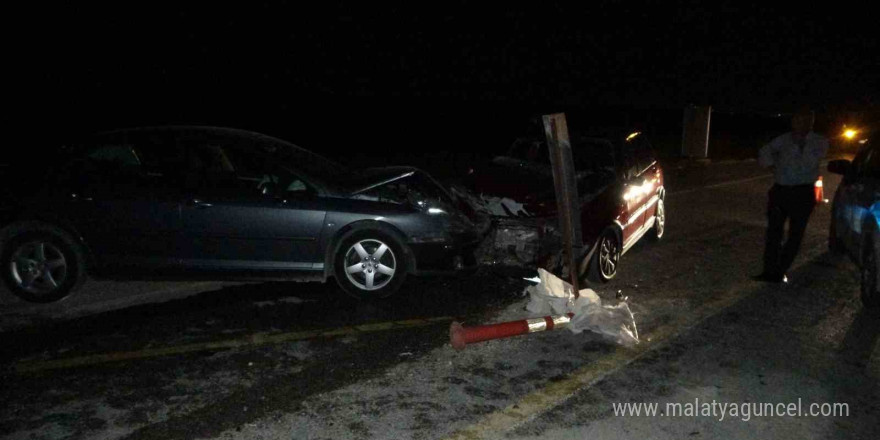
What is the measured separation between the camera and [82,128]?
14188mm

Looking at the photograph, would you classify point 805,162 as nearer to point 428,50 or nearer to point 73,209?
point 73,209

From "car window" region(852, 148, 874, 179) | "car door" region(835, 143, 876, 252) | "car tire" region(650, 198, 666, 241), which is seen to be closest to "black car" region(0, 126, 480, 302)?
"car tire" region(650, 198, 666, 241)

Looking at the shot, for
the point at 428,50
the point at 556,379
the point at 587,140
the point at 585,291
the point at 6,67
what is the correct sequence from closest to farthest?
the point at 556,379 → the point at 585,291 → the point at 587,140 → the point at 6,67 → the point at 428,50

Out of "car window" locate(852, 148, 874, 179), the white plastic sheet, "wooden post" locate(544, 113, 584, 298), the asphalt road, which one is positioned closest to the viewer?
the asphalt road

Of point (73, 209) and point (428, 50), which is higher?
point (428, 50)

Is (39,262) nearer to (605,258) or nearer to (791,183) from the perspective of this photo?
(605,258)

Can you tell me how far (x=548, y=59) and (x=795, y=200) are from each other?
81.2 feet

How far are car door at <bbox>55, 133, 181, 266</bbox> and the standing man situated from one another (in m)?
5.40

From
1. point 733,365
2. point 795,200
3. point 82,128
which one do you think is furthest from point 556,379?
point 82,128

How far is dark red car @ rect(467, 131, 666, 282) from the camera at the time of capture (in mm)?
6691

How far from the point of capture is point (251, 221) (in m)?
6.06

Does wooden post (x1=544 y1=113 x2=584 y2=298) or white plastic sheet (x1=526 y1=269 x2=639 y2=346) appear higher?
wooden post (x1=544 y1=113 x2=584 y2=298)

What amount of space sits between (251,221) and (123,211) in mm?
1042

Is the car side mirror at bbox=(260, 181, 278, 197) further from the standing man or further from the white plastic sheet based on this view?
the standing man
